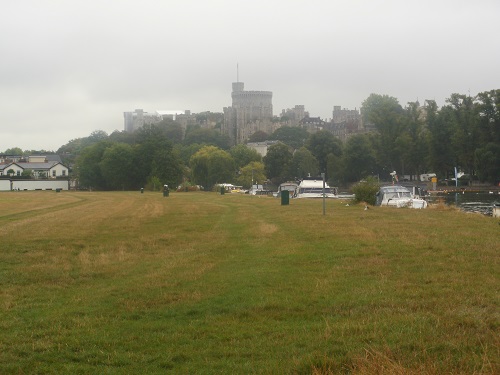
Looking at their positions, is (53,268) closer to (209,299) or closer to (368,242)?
(209,299)

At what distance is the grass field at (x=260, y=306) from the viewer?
275 inches

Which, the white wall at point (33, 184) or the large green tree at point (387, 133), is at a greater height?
the large green tree at point (387, 133)

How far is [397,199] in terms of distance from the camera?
41312 mm

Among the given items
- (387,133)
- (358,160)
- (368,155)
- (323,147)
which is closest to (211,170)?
(358,160)

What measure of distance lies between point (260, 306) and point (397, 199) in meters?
33.0

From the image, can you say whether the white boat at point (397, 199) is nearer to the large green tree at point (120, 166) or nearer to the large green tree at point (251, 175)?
the large green tree at point (251, 175)

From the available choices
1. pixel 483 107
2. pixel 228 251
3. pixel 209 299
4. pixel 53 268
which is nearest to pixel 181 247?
pixel 228 251

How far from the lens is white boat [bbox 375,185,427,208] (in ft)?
127

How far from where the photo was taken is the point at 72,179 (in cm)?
14312

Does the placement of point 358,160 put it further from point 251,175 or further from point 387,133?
point 251,175

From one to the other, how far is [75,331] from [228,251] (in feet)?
29.3

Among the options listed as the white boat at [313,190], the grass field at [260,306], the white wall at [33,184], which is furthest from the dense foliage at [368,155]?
the grass field at [260,306]

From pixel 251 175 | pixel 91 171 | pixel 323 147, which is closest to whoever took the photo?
pixel 251 175

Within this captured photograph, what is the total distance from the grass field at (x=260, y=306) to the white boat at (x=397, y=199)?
19.7m
